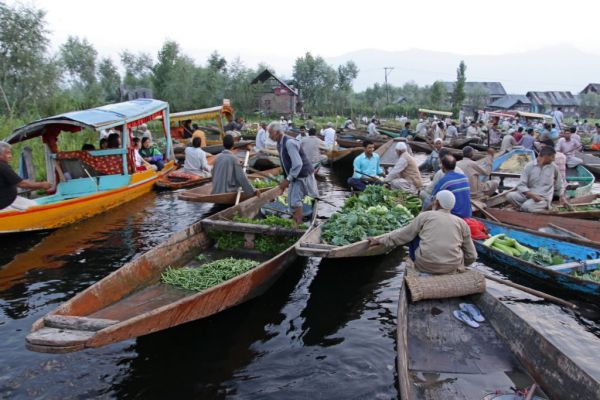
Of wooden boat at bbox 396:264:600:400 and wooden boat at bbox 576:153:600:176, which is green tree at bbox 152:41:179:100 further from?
wooden boat at bbox 396:264:600:400

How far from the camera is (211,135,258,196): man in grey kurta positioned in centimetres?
822

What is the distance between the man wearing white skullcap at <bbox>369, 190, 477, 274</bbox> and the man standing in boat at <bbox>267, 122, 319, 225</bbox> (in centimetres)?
252

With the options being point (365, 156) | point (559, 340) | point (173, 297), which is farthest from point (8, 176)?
point (559, 340)

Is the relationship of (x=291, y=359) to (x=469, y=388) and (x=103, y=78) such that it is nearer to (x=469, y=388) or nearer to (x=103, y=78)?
(x=469, y=388)

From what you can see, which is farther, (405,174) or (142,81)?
(142,81)

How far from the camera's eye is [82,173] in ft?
31.8

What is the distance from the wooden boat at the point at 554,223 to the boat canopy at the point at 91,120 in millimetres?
7907

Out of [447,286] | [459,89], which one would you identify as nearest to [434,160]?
[447,286]

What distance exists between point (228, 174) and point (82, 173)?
361 centimetres

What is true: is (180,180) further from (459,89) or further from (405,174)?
(459,89)

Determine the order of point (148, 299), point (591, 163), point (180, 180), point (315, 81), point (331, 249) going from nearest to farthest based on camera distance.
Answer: point (148, 299), point (331, 249), point (180, 180), point (591, 163), point (315, 81)

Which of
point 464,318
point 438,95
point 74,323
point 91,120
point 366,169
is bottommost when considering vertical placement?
point 464,318

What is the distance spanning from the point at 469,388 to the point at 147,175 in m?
10.1

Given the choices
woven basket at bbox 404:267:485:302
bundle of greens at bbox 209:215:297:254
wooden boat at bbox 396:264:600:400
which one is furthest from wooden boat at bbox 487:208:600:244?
bundle of greens at bbox 209:215:297:254
